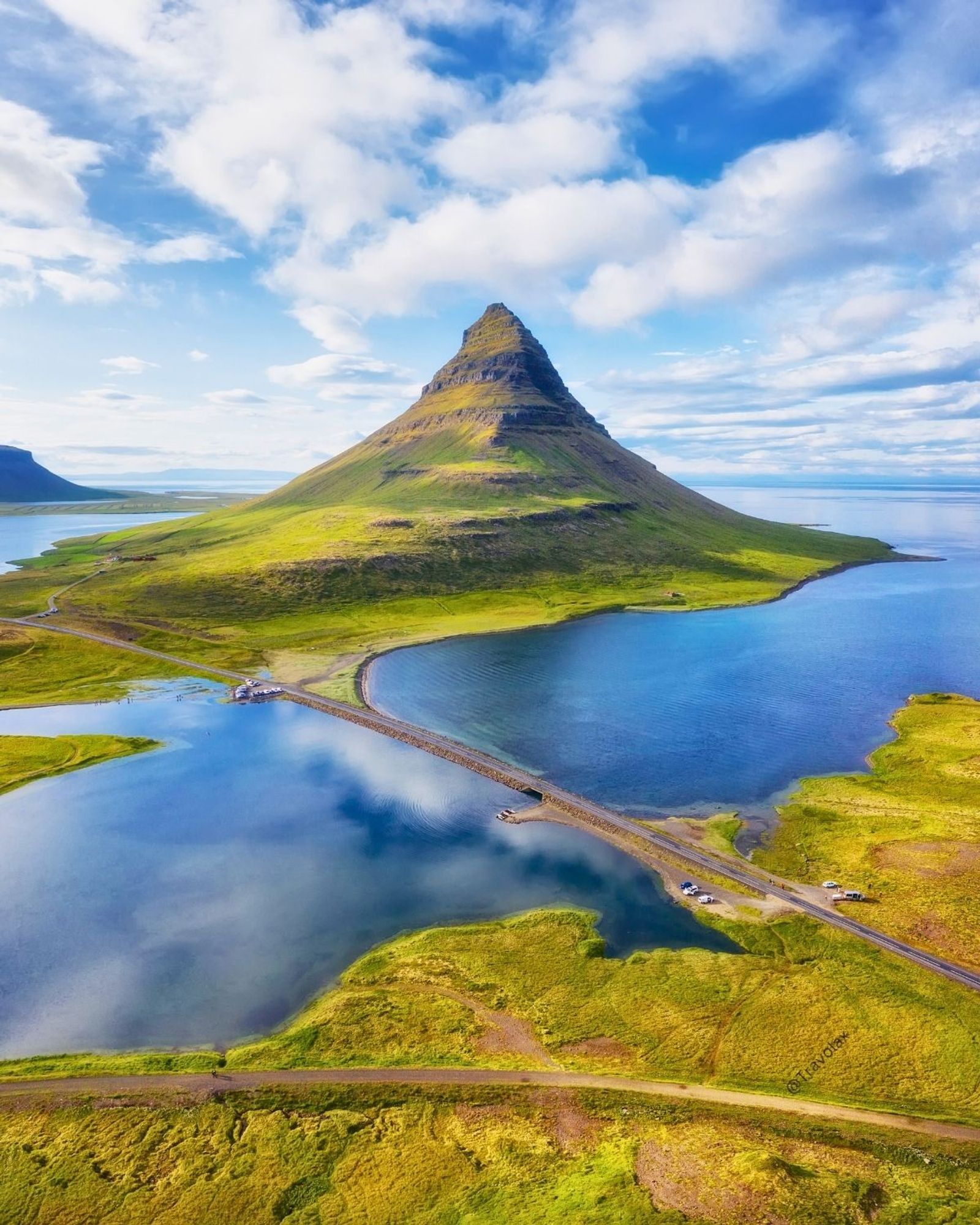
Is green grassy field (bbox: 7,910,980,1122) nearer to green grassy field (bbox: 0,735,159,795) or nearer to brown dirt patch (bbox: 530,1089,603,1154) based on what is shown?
brown dirt patch (bbox: 530,1089,603,1154)

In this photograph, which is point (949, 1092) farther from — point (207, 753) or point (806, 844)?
point (207, 753)

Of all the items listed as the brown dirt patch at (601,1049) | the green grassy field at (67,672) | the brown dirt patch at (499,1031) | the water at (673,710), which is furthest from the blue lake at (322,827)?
the brown dirt patch at (601,1049)

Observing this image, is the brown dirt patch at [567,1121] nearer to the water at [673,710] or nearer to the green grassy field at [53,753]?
the water at [673,710]

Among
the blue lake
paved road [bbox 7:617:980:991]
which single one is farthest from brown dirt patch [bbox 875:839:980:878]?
Answer: the blue lake

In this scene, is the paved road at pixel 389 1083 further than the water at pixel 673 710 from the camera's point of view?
No

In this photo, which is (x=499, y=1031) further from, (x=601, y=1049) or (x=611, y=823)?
(x=611, y=823)

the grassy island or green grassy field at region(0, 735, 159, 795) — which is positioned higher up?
green grassy field at region(0, 735, 159, 795)
